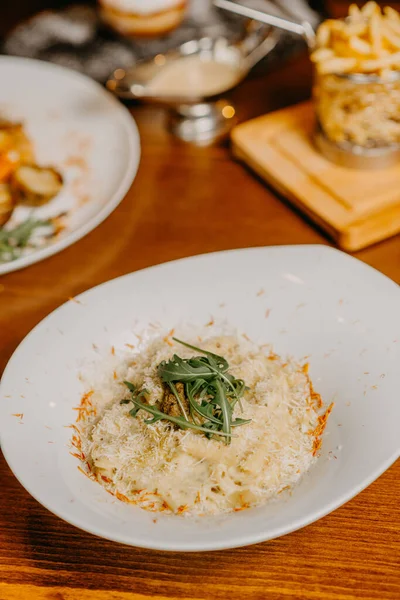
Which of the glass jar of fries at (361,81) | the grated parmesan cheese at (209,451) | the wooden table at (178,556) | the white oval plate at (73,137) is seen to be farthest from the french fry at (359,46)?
the grated parmesan cheese at (209,451)

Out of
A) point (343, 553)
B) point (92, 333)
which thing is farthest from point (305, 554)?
point (92, 333)

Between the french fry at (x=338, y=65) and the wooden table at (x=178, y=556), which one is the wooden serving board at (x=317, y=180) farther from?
the french fry at (x=338, y=65)

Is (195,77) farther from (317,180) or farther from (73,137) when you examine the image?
(317,180)

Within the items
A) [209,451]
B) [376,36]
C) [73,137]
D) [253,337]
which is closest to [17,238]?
[73,137]

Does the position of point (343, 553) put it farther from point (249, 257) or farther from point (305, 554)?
point (249, 257)

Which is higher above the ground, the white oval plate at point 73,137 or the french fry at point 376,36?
the french fry at point 376,36

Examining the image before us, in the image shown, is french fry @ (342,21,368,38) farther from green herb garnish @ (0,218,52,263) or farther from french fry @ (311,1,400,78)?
green herb garnish @ (0,218,52,263)
